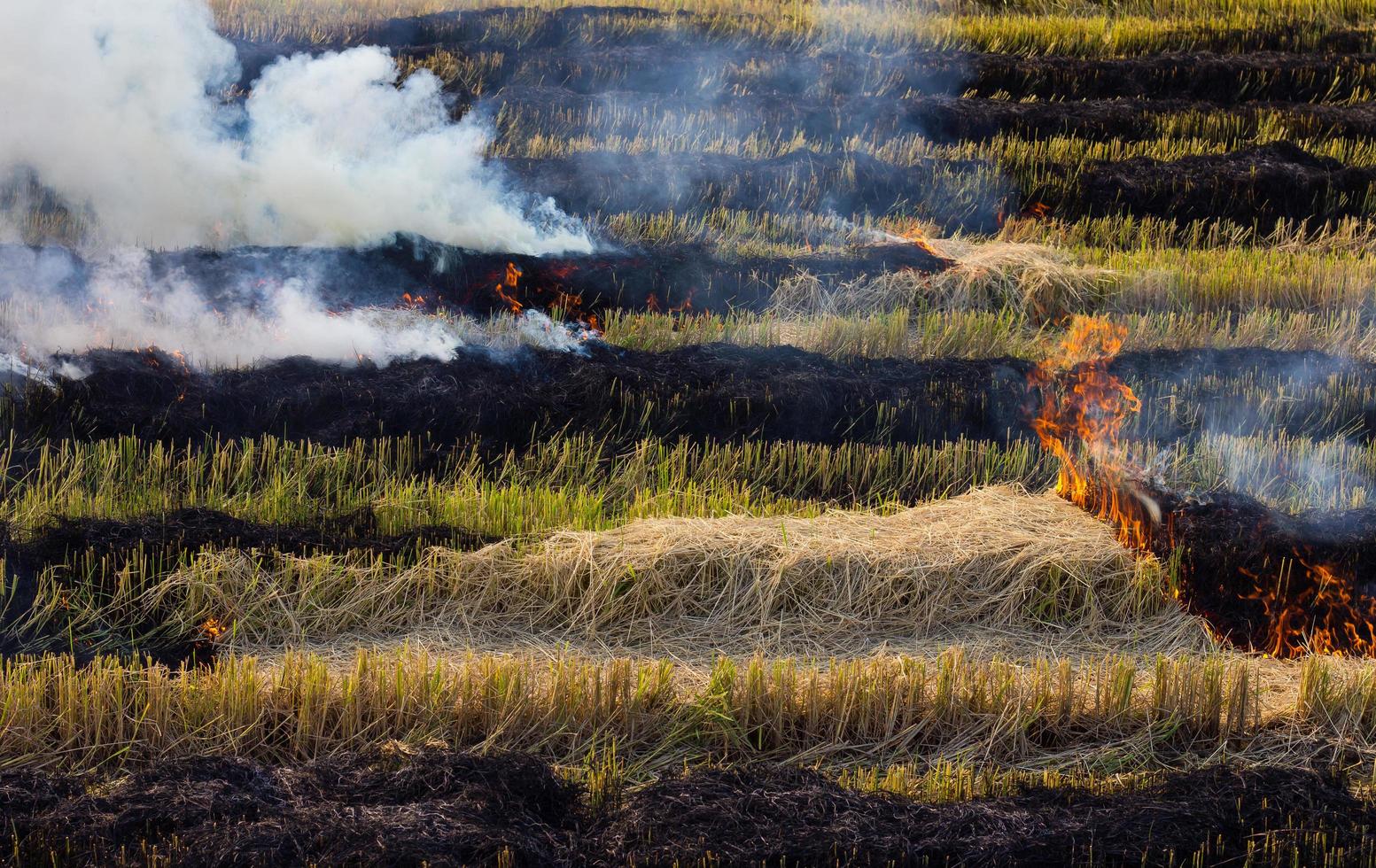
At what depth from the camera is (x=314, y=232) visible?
37.5 ft

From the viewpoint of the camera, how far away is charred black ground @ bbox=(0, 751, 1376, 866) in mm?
4016

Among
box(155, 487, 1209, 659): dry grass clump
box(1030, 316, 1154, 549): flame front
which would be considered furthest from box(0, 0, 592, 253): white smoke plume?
box(155, 487, 1209, 659): dry grass clump

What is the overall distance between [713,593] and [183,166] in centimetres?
728

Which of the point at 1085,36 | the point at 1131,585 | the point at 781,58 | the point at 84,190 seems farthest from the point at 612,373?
the point at 1085,36

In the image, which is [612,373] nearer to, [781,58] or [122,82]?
[122,82]

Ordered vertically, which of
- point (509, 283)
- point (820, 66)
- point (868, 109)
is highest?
point (820, 66)

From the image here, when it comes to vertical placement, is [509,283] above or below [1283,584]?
above

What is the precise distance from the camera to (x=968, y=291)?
11.4 m

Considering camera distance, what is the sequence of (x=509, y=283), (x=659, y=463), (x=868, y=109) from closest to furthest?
(x=659, y=463), (x=509, y=283), (x=868, y=109)

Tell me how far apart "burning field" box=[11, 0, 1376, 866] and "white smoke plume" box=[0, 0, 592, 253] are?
4 cm

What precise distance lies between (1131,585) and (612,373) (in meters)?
3.61

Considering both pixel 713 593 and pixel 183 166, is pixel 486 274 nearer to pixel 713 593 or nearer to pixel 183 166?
pixel 183 166

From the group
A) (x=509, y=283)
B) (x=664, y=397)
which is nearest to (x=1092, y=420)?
(x=664, y=397)

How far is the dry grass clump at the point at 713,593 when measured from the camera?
6.11 m
